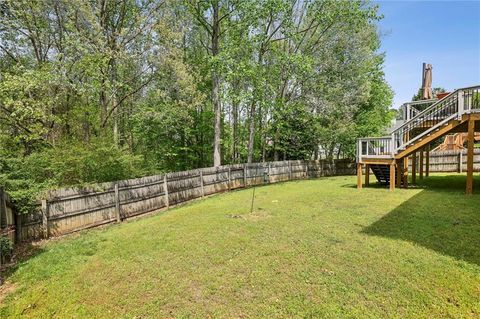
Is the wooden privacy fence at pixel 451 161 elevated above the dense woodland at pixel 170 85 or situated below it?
below

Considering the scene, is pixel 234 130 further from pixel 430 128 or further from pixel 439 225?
pixel 439 225

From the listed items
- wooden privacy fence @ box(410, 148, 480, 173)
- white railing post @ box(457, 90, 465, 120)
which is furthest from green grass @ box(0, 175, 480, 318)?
wooden privacy fence @ box(410, 148, 480, 173)

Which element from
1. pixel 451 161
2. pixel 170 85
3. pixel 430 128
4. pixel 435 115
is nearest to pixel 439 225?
pixel 430 128

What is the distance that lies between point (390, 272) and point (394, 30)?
2371 centimetres

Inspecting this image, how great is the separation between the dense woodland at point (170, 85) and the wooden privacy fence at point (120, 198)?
0.55m

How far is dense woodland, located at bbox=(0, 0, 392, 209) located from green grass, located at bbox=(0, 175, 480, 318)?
8.83 ft

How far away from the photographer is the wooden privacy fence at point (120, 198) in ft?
21.2

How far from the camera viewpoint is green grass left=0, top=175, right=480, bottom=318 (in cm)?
328

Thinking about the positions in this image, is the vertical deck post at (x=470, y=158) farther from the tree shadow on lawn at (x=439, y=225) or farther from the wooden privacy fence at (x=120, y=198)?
the wooden privacy fence at (x=120, y=198)

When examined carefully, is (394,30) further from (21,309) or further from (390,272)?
(21,309)

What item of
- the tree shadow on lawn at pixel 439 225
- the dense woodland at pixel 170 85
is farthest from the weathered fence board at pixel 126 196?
the tree shadow on lawn at pixel 439 225

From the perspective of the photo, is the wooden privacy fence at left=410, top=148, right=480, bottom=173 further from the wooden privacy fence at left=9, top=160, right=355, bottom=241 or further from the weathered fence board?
the wooden privacy fence at left=9, top=160, right=355, bottom=241

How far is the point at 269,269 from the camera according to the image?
13.8ft

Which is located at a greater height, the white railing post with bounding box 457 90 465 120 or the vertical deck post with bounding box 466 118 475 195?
the white railing post with bounding box 457 90 465 120
